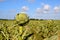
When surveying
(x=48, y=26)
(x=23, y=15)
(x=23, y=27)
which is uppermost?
(x=23, y=15)

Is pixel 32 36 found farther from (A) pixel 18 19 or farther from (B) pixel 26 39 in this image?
(A) pixel 18 19

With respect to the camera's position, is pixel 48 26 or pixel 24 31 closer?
pixel 24 31

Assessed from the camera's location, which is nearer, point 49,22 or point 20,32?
point 20,32

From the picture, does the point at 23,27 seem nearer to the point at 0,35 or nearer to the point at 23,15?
the point at 23,15

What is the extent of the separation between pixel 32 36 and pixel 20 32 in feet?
0.77

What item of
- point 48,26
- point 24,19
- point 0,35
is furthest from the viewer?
point 48,26

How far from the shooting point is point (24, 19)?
303 cm

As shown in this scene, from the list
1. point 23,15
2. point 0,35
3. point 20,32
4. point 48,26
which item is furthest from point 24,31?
point 48,26

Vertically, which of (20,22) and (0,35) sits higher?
(20,22)

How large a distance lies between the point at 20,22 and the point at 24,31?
17 cm

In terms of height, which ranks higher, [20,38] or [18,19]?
[18,19]

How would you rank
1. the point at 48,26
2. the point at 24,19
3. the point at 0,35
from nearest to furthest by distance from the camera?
the point at 24,19, the point at 0,35, the point at 48,26

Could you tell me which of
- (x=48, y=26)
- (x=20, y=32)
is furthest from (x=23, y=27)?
(x=48, y=26)

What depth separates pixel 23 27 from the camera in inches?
125
